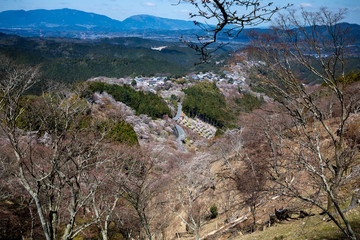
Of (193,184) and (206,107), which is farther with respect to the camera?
(206,107)

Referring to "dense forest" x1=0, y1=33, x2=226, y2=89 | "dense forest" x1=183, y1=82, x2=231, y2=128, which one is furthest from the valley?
"dense forest" x1=0, y1=33, x2=226, y2=89

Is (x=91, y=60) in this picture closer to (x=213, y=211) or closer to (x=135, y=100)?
(x=135, y=100)

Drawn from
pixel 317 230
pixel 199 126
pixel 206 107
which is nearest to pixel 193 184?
pixel 317 230

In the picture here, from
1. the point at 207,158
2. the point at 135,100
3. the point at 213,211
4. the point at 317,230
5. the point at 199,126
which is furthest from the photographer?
the point at 199,126

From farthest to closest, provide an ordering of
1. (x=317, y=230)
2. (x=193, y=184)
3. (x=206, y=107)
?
(x=206, y=107), (x=193, y=184), (x=317, y=230)

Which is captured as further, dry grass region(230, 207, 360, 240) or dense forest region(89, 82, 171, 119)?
dense forest region(89, 82, 171, 119)

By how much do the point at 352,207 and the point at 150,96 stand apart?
4861cm

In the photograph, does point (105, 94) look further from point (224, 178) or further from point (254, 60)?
point (254, 60)

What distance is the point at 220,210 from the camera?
1502cm

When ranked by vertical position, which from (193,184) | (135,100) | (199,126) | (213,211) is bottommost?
(199,126)

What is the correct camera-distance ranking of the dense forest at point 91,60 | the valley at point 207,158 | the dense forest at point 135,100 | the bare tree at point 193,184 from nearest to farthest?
the valley at point 207,158 < the bare tree at point 193,184 < the dense forest at point 135,100 < the dense forest at point 91,60

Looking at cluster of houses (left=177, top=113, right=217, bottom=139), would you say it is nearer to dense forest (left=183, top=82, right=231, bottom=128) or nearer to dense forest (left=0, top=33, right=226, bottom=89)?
dense forest (left=183, top=82, right=231, bottom=128)

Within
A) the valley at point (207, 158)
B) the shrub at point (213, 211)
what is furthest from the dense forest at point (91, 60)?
the shrub at point (213, 211)

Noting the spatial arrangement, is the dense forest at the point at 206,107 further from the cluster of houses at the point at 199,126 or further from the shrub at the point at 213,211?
the shrub at the point at 213,211
